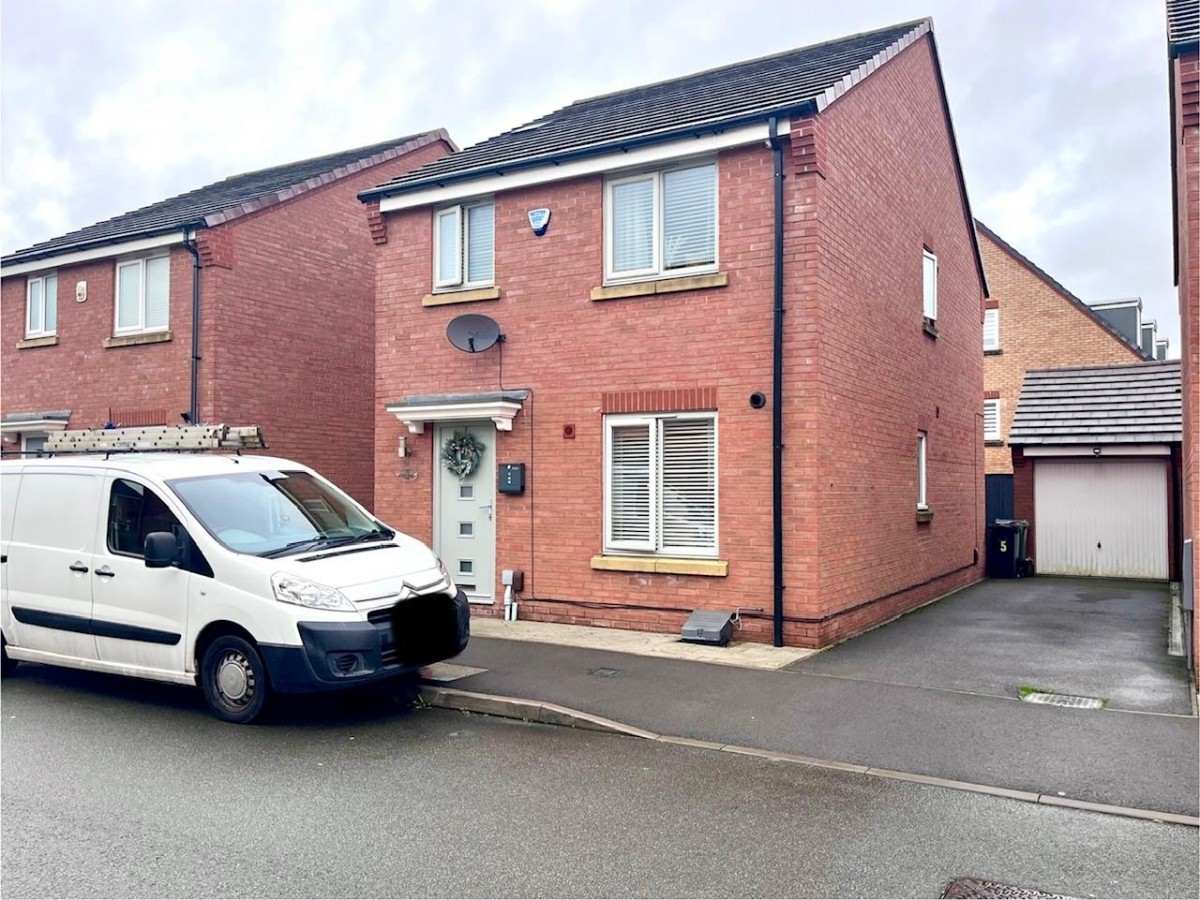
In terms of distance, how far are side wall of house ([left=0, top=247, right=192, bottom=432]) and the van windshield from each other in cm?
721

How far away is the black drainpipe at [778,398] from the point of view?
9812 mm

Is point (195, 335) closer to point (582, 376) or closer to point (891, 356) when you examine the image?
point (582, 376)

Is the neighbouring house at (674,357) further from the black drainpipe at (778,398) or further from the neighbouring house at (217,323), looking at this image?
the neighbouring house at (217,323)

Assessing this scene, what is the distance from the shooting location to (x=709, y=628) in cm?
973

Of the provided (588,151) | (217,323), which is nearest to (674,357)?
(588,151)

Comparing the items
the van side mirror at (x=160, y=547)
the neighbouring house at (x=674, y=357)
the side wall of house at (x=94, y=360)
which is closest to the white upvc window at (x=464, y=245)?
the neighbouring house at (x=674, y=357)

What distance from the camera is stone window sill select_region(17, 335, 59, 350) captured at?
53.3ft

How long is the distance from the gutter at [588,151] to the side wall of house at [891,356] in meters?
0.79

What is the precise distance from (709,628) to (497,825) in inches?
198

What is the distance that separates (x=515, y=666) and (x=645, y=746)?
2.44m

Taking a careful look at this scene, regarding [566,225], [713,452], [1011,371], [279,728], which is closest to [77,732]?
[279,728]

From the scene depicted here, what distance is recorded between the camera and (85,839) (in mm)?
4758

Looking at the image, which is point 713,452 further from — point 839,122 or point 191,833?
point 191,833

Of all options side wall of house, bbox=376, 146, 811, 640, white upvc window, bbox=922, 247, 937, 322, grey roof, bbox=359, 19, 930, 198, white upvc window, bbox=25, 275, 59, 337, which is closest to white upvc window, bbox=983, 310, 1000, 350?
white upvc window, bbox=922, 247, 937, 322
